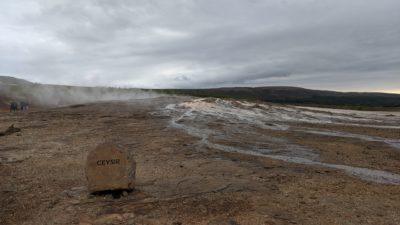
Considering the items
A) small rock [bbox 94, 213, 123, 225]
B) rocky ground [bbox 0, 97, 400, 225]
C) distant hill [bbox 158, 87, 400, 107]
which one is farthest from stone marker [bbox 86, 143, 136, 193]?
distant hill [bbox 158, 87, 400, 107]

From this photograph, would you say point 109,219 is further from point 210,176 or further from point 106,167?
point 210,176

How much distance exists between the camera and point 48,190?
9.54 meters

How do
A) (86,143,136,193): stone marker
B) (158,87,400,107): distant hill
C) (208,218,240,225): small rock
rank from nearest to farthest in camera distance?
(208,218,240,225): small rock, (86,143,136,193): stone marker, (158,87,400,107): distant hill

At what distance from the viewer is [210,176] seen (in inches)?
425

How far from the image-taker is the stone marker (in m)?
8.72

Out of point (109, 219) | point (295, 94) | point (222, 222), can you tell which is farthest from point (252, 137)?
point (295, 94)

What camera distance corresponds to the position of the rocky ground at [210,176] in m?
7.79

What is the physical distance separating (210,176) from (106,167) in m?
3.02

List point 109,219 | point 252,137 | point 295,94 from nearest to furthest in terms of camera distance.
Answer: point 109,219 < point 252,137 < point 295,94

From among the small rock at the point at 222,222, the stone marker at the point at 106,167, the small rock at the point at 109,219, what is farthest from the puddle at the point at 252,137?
the small rock at the point at 109,219

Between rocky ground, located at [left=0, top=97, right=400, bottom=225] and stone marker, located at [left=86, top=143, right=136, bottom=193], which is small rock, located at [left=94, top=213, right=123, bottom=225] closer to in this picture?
rocky ground, located at [left=0, top=97, right=400, bottom=225]

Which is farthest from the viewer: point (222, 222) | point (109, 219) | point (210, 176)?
point (210, 176)

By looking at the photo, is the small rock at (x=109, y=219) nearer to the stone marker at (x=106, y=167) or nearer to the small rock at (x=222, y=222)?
the stone marker at (x=106, y=167)

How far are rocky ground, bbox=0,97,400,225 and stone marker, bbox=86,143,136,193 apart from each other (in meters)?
0.32
